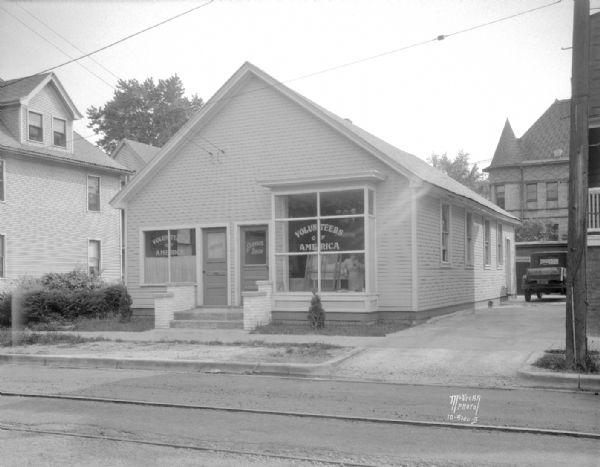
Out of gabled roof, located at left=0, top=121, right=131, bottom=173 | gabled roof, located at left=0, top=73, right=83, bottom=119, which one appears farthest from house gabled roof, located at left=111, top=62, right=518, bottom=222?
gabled roof, located at left=0, top=73, right=83, bottom=119

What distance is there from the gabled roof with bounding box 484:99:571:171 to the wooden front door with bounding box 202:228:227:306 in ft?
128

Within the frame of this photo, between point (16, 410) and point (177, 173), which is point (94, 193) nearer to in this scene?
point (177, 173)

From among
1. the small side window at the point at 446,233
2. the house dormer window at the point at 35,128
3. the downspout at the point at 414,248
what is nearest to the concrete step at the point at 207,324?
the downspout at the point at 414,248

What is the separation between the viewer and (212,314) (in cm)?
1831

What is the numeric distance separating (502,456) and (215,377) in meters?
5.70

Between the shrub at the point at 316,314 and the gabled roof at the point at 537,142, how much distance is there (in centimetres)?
4061

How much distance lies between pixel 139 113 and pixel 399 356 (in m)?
55.3

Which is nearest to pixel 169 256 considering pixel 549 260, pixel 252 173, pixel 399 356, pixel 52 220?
pixel 252 173

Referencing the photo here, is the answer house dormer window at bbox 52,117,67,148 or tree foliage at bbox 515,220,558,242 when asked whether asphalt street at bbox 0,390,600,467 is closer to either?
house dormer window at bbox 52,117,67,148

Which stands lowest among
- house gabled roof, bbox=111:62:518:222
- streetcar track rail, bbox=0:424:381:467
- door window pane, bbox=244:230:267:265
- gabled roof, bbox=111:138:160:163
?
streetcar track rail, bbox=0:424:381:467

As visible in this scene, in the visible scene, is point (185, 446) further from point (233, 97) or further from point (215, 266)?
point (233, 97)

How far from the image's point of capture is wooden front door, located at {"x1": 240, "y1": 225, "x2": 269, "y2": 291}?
1884 cm

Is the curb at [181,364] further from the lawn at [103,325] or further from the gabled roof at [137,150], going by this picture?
the gabled roof at [137,150]

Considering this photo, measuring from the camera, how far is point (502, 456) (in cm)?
604
